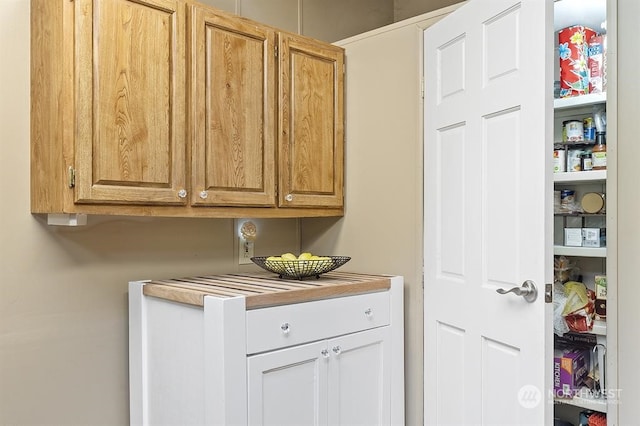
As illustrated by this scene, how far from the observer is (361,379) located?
1979mm

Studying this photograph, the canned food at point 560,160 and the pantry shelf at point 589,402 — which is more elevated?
the canned food at point 560,160

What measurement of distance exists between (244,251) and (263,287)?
582 millimetres

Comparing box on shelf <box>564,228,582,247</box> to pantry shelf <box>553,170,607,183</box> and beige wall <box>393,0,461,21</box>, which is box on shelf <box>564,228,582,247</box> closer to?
pantry shelf <box>553,170,607,183</box>

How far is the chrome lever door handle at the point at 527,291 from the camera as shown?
1.55 metres

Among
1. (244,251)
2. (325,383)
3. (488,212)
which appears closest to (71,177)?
(244,251)

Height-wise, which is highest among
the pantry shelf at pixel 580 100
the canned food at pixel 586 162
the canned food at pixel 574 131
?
the pantry shelf at pixel 580 100

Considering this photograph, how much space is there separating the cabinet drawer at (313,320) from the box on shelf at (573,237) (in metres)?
0.72

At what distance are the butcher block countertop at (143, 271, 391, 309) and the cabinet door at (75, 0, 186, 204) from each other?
1.00 feet

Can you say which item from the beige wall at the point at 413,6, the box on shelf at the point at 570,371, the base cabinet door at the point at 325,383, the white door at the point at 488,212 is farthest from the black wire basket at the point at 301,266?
the beige wall at the point at 413,6

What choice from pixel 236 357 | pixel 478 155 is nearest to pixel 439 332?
pixel 478 155

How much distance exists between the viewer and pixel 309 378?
179 centimetres

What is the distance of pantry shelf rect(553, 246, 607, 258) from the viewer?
1.93 meters

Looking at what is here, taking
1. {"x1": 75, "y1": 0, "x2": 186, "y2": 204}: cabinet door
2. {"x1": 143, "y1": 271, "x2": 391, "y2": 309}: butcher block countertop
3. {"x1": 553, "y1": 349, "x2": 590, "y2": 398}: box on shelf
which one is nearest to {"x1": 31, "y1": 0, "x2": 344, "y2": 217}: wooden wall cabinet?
{"x1": 75, "y1": 0, "x2": 186, "y2": 204}: cabinet door

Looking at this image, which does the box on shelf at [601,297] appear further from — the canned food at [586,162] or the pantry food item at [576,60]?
the pantry food item at [576,60]
